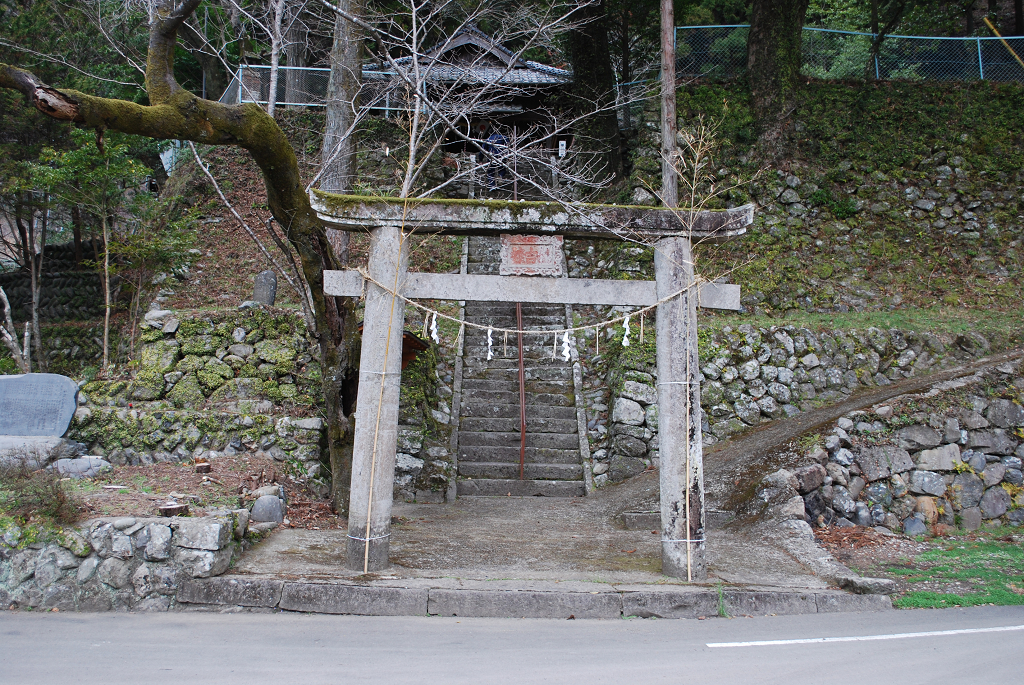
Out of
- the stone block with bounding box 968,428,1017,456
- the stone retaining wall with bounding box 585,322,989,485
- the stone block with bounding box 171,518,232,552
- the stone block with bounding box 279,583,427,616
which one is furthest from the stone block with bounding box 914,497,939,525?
the stone block with bounding box 171,518,232,552

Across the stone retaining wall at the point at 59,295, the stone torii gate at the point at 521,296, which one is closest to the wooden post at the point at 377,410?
the stone torii gate at the point at 521,296

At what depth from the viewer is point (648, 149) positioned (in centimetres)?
1483

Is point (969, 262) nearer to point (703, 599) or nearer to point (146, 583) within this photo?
point (703, 599)

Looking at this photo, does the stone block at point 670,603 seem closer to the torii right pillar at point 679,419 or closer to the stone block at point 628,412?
the torii right pillar at point 679,419

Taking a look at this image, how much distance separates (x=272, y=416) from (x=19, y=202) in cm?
798

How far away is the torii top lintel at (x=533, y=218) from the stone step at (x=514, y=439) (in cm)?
486

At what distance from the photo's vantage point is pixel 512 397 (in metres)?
A: 10.9

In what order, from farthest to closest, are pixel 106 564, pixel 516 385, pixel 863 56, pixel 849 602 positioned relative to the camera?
pixel 863 56, pixel 516 385, pixel 849 602, pixel 106 564

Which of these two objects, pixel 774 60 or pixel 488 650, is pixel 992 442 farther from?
pixel 774 60

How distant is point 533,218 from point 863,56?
14.2m

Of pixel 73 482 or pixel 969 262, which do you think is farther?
pixel 969 262

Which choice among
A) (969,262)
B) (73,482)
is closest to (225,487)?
(73,482)

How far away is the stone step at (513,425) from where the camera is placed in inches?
408

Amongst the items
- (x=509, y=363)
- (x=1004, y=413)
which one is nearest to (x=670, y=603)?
(x=1004, y=413)
